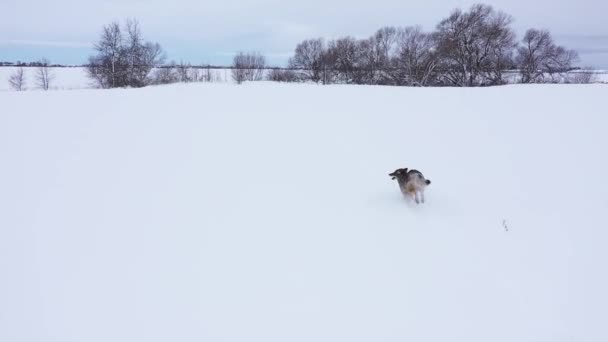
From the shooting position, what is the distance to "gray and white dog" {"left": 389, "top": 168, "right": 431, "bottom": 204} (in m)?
5.98

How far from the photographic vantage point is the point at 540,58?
140 feet

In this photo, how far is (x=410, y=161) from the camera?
308 inches

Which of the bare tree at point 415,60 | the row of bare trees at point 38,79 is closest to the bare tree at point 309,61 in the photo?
the bare tree at point 415,60

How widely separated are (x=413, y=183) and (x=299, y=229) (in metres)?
2.06

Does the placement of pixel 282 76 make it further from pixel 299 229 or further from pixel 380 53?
pixel 299 229

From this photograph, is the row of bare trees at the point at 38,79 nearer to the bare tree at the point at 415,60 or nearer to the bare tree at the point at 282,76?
the bare tree at the point at 282,76

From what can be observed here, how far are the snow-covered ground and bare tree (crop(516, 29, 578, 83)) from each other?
3826 centimetres

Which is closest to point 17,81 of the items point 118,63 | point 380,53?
point 118,63

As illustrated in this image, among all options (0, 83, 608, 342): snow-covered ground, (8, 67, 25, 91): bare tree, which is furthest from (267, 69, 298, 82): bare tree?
(0, 83, 608, 342): snow-covered ground

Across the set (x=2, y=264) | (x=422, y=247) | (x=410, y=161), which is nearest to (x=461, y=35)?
(x=410, y=161)

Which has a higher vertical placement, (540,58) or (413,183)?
(540,58)

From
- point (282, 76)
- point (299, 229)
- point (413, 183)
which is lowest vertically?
point (299, 229)

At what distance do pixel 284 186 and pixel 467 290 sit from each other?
11.7 feet

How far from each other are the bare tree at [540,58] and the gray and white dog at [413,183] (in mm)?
43901
